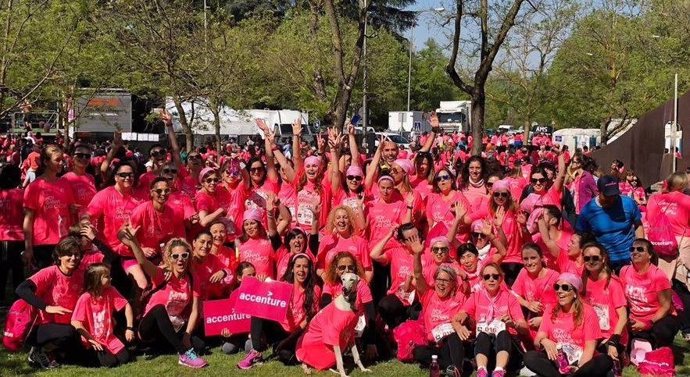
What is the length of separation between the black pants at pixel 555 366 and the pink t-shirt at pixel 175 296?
3.27 metres

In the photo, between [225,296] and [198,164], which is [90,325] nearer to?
[225,296]

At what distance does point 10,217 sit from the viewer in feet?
30.7

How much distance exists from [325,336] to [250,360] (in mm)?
849

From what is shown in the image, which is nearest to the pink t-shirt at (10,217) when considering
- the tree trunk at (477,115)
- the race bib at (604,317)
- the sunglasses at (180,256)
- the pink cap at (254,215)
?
the sunglasses at (180,256)

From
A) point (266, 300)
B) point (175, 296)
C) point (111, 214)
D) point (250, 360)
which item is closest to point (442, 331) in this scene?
point (266, 300)

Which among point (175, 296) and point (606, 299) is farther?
point (175, 296)

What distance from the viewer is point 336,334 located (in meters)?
7.38

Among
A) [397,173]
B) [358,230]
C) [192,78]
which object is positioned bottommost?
[358,230]

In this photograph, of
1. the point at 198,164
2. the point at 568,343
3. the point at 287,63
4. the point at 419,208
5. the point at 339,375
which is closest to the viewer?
the point at 568,343

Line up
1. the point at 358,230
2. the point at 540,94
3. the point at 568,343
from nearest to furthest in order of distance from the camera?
the point at 568,343
the point at 358,230
the point at 540,94

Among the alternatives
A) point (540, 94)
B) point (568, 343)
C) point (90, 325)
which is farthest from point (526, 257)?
point (540, 94)

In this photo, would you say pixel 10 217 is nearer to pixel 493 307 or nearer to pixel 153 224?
pixel 153 224

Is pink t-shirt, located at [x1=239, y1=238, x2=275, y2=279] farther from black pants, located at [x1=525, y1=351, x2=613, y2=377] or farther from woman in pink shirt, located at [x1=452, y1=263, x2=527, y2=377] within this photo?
black pants, located at [x1=525, y1=351, x2=613, y2=377]

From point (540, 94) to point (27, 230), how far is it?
3226 cm
